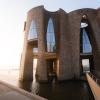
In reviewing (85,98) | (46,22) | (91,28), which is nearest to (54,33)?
(46,22)

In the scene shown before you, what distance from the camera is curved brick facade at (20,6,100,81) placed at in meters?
36.7

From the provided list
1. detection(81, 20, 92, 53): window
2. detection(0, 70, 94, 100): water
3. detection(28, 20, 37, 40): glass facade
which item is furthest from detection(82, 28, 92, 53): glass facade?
detection(0, 70, 94, 100): water

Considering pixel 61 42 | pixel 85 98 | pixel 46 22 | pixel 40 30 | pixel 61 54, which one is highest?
pixel 46 22

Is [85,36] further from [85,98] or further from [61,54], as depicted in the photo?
[85,98]

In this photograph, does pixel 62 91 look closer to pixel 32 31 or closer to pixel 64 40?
pixel 64 40

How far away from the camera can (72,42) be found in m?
40.3

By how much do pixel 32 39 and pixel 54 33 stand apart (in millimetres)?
5329

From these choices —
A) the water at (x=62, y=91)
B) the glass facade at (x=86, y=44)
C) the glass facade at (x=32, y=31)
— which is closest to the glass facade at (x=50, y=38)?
the glass facade at (x=32, y=31)

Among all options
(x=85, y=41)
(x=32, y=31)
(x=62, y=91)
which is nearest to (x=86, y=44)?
(x=85, y=41)

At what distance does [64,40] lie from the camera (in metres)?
38.5

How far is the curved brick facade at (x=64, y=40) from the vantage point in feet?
120

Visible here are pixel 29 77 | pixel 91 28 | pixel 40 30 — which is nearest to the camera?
pixel 40 30

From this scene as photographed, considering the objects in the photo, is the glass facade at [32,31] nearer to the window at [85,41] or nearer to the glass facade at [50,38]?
the glass facade at [50,38]

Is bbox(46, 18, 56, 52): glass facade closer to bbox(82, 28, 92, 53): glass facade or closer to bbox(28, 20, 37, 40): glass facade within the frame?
bbox(28, 20, 37, 40): glass facade
